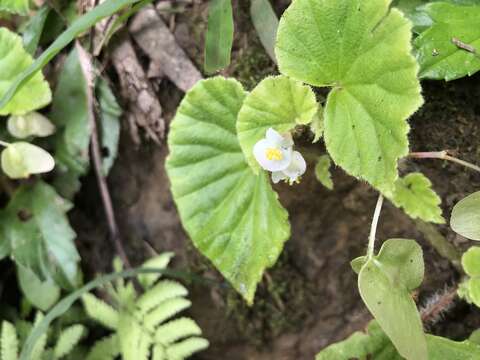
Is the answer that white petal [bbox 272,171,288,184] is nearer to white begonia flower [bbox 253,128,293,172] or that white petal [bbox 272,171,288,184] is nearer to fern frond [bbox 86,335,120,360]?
white begonia flower [bbox 253,128,293,172]

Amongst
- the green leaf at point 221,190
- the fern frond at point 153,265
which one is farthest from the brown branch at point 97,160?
the green leaf at point 221,190

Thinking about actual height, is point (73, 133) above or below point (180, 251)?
above

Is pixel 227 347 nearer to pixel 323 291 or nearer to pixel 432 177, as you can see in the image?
pixel 323 291

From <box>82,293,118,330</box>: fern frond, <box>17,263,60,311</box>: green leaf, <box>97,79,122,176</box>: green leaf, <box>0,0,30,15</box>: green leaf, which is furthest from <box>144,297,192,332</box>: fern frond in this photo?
<box>0,0,30,15</box>: green leaf

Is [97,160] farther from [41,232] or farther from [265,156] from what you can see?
[265,156]

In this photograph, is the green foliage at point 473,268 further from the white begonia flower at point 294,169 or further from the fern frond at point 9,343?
the fern frond at point 9,343

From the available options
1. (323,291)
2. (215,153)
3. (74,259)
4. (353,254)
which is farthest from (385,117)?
(74,259)

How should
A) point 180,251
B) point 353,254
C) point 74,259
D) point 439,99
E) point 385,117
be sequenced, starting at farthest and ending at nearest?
point 180,251
point 74,259
point 353,254
point 439,99
point 385,117
